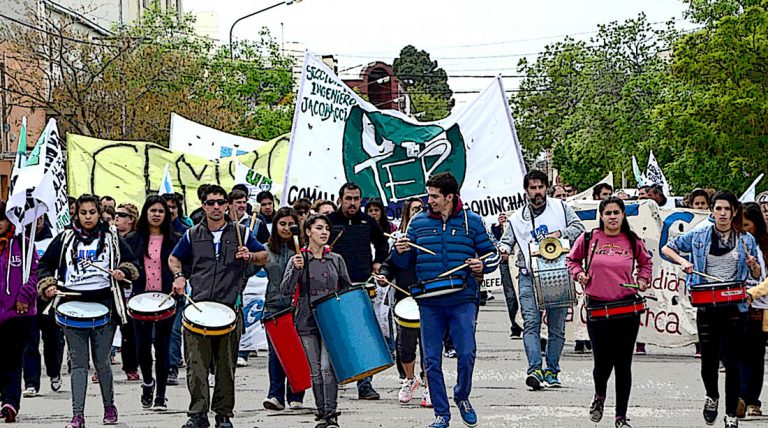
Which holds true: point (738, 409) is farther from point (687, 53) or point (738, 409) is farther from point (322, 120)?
point (687, 53)

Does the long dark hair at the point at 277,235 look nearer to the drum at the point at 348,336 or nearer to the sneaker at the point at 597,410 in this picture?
the drum at the point at 348,336

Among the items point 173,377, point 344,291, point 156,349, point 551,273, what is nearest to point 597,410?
point 344,291

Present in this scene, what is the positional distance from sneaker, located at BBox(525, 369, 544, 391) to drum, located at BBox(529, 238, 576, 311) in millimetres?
694

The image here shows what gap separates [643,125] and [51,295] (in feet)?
126

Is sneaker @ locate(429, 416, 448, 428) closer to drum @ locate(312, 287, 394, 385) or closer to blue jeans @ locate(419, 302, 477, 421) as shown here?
blue jeans @ locate(419, 302, 477, 421)

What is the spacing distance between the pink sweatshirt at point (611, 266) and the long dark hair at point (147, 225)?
3.95 meters

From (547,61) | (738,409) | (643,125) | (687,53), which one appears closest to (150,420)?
(738,409)

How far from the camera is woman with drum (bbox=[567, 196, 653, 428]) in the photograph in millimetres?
9453

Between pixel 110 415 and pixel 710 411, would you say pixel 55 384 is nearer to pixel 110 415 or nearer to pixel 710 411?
pixel 110 415

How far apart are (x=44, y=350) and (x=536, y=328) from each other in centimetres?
483

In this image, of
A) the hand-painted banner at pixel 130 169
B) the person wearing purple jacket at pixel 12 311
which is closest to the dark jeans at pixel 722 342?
the person wearing purple jacket at pixel 12 311

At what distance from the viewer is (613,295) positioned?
31.1ft

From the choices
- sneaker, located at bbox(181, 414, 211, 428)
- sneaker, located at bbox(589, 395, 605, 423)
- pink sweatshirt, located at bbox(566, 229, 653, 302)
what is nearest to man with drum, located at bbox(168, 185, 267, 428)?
sneaker, located at bbox(181, 414, 211, 428)

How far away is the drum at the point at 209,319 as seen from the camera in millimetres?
9422
